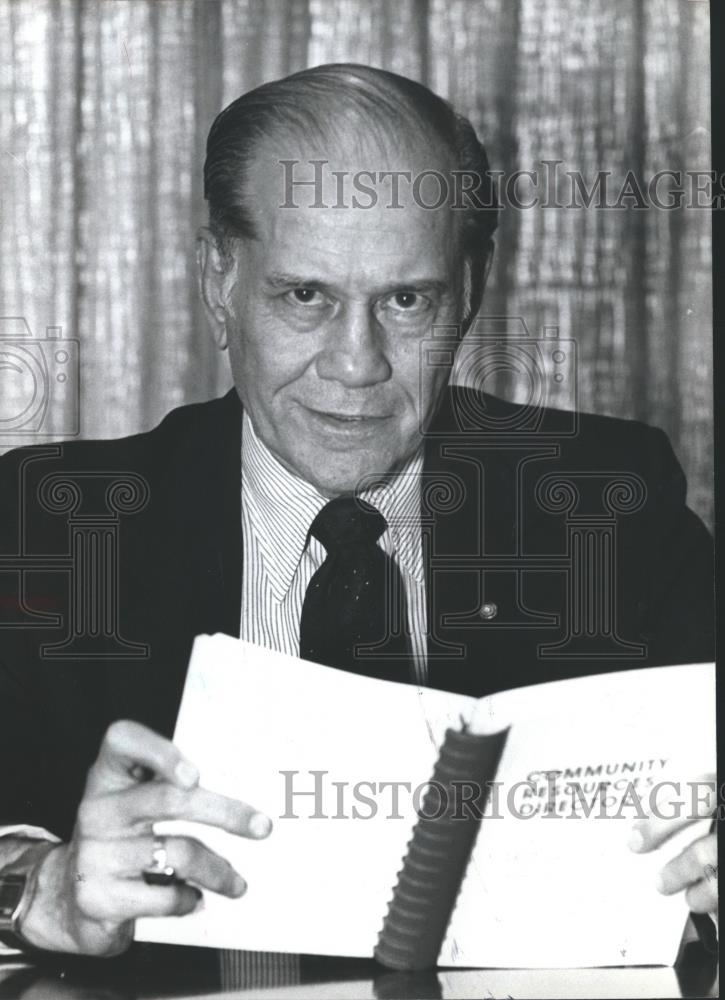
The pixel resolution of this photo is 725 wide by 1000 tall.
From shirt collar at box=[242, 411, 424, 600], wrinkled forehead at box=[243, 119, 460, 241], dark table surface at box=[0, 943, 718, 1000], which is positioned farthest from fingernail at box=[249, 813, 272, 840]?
wrinkled forehead at box=[243, 119, 460, 241]

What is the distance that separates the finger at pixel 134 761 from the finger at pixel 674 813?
0.45 m

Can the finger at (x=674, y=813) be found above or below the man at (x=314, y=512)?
below

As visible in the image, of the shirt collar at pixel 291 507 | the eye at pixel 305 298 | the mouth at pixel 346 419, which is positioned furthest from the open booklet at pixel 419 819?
the eye at pixel 305 298

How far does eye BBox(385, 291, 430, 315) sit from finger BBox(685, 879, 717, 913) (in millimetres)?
637

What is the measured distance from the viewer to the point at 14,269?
3.83ft

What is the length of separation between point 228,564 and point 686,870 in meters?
0.55

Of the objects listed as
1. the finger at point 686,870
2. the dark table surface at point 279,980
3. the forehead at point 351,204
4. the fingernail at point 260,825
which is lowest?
the dark table surface at point 279,980

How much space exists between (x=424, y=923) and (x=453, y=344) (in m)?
0.57

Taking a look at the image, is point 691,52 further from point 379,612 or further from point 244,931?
point 244,931

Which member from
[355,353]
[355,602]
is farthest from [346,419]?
[355,602]

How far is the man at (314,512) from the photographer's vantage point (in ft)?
3.72

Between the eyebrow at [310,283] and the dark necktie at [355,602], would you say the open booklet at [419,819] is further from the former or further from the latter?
the eyebrow at [310,283]

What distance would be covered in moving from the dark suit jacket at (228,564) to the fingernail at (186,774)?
0.07 meters

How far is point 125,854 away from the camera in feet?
3.70
